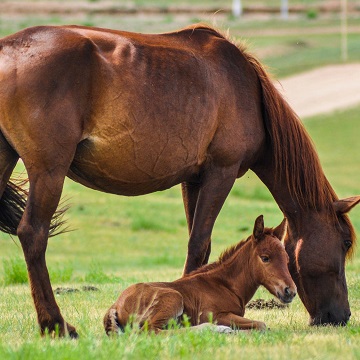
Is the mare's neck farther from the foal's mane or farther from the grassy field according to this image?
the grassy field

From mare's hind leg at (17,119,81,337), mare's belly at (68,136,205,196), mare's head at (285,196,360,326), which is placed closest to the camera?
mare's hind leg at (17,119,81,337)

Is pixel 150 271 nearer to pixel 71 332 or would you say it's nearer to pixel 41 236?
pixel 71 332

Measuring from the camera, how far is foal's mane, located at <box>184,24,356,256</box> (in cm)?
839

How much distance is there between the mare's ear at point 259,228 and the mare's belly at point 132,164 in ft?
2.36

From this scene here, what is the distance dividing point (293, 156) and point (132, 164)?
1.60 metres

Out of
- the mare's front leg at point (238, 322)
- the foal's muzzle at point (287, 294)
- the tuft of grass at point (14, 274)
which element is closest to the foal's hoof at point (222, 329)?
the mare's front leg at point (238, 322)

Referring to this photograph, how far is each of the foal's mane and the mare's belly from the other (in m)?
0.80

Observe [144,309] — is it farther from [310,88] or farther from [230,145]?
[310,88]

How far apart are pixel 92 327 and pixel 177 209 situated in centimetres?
1322

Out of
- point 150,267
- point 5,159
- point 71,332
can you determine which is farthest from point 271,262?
point 150,267

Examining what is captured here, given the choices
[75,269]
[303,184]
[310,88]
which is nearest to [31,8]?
[310,88]

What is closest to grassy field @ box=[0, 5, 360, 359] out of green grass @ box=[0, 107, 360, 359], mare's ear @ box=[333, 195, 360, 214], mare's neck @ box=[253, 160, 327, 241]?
green grass @ box=[0, 107, 360, 359]

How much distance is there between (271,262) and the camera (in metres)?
7.56

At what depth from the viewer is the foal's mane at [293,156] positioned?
330 inches
